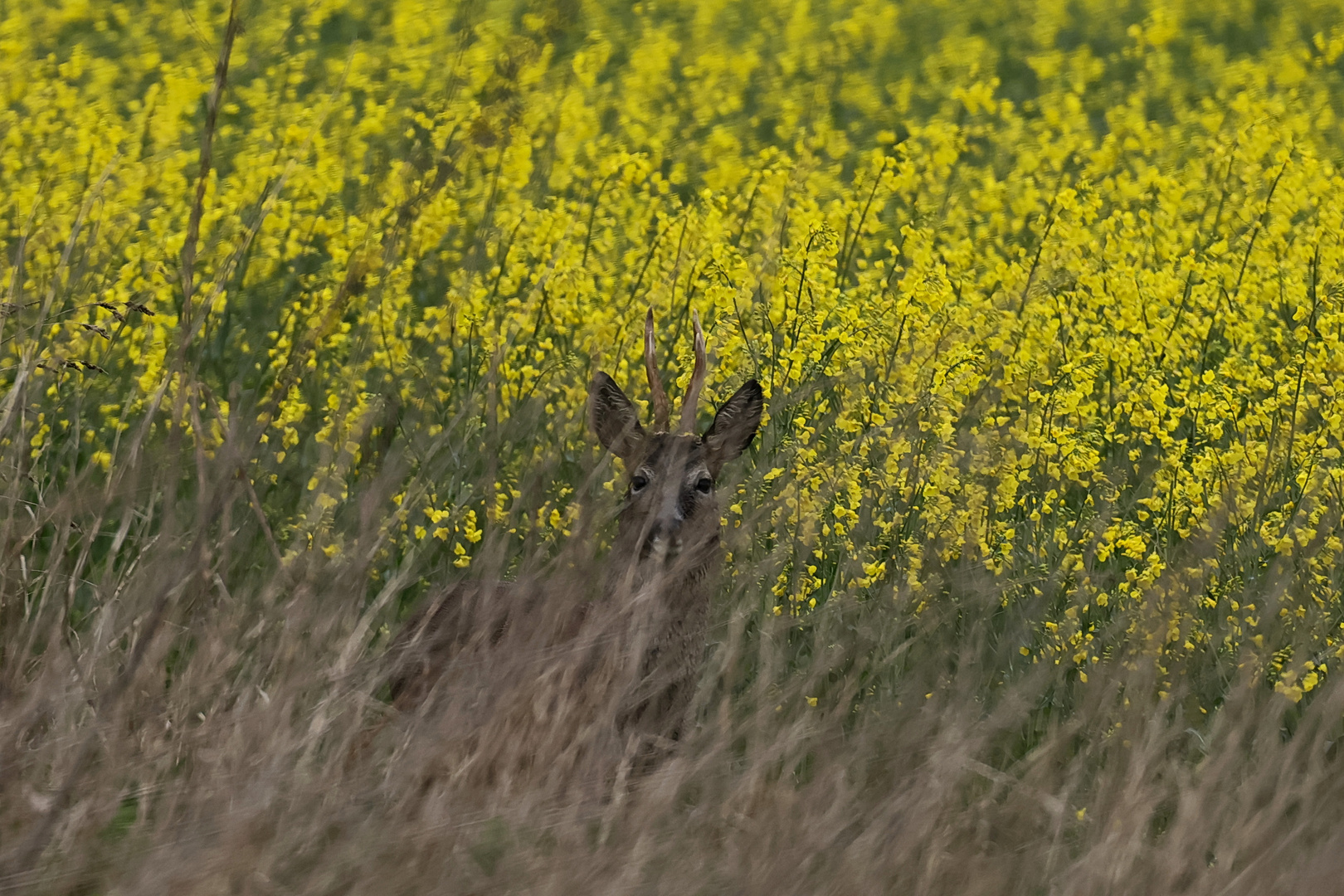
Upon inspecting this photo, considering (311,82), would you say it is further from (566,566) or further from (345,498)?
(566,566)

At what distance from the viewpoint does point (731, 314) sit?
4.18m

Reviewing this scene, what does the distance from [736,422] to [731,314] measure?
0.90m

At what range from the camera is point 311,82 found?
34.3 feet

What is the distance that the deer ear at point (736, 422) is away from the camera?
5004mm

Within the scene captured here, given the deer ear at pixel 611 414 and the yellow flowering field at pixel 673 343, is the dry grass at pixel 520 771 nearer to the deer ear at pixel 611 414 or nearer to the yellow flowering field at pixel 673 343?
the yellow flowering field at pixel 673 343

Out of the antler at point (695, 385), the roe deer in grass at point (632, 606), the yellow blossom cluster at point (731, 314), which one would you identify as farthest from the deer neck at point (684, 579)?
the antler at point (695, 385)

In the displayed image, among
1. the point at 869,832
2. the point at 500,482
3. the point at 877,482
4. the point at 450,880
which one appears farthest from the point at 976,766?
the point at 500,482

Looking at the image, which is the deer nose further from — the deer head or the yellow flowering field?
the yellow flowering field

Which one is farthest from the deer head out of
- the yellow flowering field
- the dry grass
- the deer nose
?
the dry grass

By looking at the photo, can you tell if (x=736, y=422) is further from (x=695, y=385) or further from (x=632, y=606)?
(x=632, y=606)

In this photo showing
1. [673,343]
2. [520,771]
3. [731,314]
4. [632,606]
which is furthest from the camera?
[673,343]

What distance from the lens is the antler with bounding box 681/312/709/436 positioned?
13.2 feet

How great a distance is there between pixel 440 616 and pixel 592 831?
180 cm

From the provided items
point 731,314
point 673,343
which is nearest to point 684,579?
point 731,314
